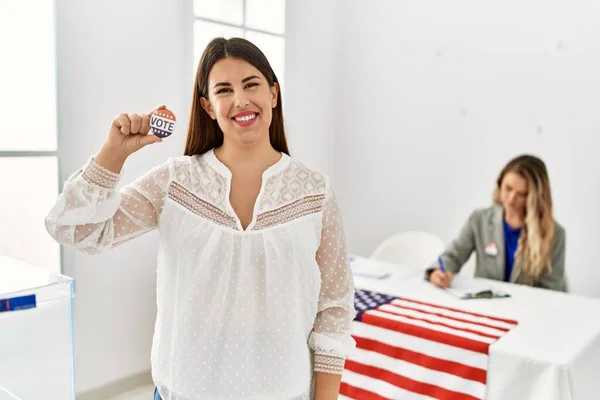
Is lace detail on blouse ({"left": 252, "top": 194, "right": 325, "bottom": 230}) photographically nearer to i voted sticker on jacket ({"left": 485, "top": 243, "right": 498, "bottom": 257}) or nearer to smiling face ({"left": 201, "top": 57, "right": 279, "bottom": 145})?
smiling face ({"left": 201, "top": 57, "right": 279, "bottom": 145})

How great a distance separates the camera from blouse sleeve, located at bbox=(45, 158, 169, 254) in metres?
0.95

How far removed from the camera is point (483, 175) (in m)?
3.50

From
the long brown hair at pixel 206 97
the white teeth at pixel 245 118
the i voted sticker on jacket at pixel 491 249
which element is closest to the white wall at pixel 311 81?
the i voted sticker on jacket at pixel 491 249

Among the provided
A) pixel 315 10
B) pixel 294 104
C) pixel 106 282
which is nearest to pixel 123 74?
pixel 106 282

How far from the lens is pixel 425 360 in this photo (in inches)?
75.4

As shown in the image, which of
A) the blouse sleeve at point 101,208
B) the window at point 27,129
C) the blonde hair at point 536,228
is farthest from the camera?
the blonde hair at point 536,228

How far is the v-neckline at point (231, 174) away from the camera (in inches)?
41.4

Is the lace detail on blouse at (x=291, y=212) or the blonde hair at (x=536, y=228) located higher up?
the lace detail on blouse at (x=291, y=212)

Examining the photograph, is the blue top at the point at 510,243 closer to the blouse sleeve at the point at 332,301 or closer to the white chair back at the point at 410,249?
the white chair back at the point at 410,249

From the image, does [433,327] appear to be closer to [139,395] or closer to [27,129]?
[139,395]

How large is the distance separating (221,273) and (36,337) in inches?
29.5

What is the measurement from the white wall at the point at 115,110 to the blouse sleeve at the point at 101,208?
5.19 ft

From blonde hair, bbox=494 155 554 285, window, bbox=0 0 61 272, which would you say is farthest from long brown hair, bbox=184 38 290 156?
blonde hair, bbox=494 155 554 285

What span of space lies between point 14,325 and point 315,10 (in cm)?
299
